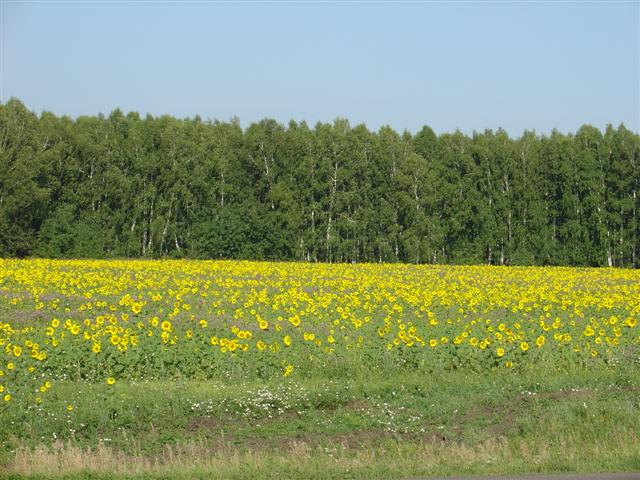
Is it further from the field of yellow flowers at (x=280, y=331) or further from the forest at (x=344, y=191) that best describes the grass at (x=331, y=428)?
the forest at (x=344, y=191)

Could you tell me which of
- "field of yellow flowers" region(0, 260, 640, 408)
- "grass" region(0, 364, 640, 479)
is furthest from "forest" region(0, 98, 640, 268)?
"grass" region(0, 364, 640, 479)

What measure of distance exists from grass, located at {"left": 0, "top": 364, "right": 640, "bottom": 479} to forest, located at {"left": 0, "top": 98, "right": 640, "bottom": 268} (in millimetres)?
44828

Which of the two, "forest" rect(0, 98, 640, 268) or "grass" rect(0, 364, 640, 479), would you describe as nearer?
"grass" rect(0, 364, 640, 479)

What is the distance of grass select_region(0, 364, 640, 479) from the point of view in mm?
10312

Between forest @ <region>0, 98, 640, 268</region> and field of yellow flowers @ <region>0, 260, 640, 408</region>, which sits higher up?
forest @ <region>0, 98, 640, 268</region>

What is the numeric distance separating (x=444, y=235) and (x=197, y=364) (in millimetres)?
48384

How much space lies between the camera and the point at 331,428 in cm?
1245

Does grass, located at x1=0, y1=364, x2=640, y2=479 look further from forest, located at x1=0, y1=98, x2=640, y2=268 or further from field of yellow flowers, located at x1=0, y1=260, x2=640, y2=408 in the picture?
forest, located at x1=0, y1=98, x2=640, y2=268

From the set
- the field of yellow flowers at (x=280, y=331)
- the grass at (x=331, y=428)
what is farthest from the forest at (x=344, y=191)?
the grass at (x=331, y=428)

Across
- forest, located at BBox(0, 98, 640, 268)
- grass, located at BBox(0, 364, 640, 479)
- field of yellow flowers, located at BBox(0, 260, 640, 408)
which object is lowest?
grass, located at BBox(0, 364, 640, 479)

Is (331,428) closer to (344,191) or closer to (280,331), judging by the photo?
(280,331)

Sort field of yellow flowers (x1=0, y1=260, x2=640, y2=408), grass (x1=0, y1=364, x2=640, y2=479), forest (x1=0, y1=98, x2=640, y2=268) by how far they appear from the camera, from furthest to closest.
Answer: forest (x1=0, y1=98, x2=640, y2=268)
field of yellow flowers (x1=0, y1=260, x2=640, y2=408)
grass (x1=0, y1=364, x2=640, y2=479)

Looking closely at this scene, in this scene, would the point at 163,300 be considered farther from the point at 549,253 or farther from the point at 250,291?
the point at 549,253

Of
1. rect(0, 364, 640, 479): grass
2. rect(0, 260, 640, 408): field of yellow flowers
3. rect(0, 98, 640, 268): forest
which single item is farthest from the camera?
rect(0, 98, 640, 268): forest
